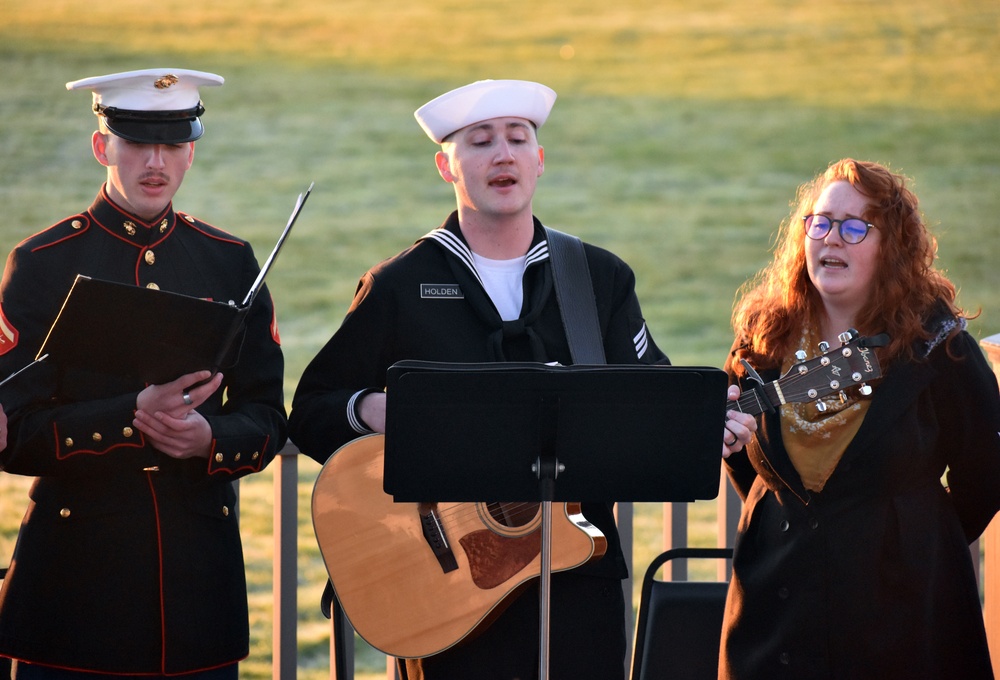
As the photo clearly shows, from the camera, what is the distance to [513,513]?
3.29 m

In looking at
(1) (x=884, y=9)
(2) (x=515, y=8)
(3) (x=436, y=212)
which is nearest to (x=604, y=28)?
(2) (x=515, y=8)

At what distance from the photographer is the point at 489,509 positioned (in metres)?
3.30

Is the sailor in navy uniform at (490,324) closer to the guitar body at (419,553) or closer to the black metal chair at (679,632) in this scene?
the guitar body at (419,553)

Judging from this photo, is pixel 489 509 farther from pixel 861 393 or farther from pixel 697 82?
pixel 697 82

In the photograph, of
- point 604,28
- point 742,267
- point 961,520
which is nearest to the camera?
point 961,520

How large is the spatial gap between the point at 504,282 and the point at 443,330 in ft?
0.64

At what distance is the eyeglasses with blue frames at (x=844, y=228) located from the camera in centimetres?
335

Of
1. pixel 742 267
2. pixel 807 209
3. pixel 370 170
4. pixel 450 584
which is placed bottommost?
pixel 450 584

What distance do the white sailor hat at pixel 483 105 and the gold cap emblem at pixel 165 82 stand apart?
0.57 metres

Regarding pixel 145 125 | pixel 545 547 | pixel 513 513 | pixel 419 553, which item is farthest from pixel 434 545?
pixel 145 125

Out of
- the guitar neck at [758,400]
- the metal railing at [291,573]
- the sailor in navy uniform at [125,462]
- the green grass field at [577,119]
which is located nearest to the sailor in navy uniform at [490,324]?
the guitar neck at [758,400]

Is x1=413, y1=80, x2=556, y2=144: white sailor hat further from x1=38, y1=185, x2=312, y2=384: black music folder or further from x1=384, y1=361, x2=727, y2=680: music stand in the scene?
x1=384, y1=361, x2=727, y2=680: music stand

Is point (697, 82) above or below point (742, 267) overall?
above

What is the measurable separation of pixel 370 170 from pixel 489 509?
11.4 meters
